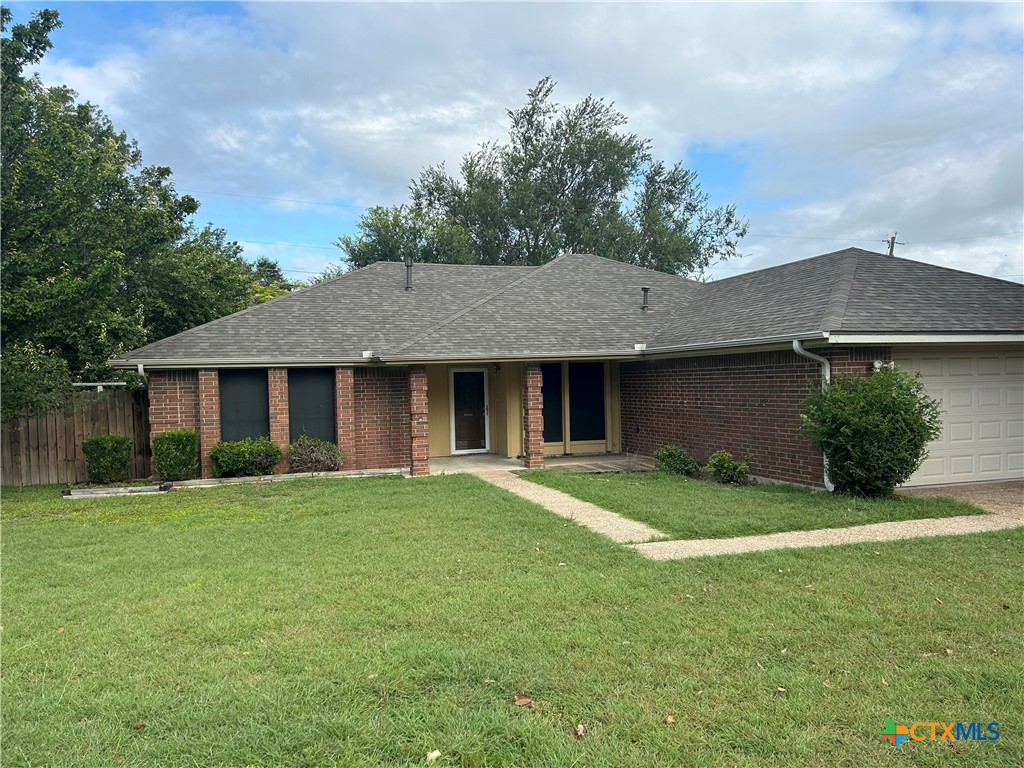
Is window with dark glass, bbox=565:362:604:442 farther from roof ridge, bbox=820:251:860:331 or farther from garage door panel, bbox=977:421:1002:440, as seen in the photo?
garage door panel, bbox=977:421:1002:440

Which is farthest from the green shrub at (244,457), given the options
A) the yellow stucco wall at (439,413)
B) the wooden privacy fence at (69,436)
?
the yellow stucco wall at (439,413)

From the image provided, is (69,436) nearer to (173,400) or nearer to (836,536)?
(173,400)

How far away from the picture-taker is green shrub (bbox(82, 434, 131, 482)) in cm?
1195

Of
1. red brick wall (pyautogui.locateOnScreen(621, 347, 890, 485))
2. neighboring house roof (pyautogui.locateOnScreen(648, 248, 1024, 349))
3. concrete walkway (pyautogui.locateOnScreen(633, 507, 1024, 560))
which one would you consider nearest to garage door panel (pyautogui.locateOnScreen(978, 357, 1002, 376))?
neighboring house roof (pyautogui.locateOnScreen(648, 248, 1024, 349))

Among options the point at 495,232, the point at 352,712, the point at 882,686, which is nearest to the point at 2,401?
the point at 352,712

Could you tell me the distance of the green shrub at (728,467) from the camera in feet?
36.4

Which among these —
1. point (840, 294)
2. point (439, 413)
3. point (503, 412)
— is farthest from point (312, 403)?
point (840, 294)

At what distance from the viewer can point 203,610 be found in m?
5.04

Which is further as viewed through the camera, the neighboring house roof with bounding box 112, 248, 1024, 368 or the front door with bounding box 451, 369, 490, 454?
the front door with bounding box 451, 369, 490, 454

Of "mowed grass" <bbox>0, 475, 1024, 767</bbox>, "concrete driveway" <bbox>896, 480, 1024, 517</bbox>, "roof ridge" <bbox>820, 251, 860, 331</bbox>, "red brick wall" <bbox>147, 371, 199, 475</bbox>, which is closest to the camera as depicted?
"mowed grass" <bbox>0, 475, 1024, 767</bbox>

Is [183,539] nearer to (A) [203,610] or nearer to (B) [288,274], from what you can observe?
(A) [203,610]

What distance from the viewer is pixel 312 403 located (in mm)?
13312

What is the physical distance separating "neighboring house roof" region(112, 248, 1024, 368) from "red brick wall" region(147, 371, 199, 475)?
1.50 feet

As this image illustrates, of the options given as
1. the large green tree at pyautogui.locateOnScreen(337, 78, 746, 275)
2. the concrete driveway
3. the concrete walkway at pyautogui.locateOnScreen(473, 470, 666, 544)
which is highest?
the large green tree at pyautogui.locateOnScreen(337, 78, 746, 275)
